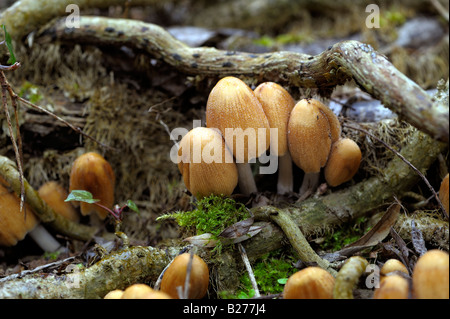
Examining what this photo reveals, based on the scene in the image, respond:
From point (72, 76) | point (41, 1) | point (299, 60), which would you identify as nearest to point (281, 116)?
point (299, 60)

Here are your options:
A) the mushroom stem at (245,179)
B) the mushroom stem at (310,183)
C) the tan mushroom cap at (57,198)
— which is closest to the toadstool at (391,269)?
the mushroom stem at (310,183)

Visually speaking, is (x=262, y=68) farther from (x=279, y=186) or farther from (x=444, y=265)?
(x=444, y=265)

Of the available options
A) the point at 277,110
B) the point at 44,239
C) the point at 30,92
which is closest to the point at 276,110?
the point at 277,110

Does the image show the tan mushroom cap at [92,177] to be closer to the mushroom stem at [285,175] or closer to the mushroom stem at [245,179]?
the mushroom stem at [245,179]

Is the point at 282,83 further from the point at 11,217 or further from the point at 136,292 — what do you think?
the point at 11,217
